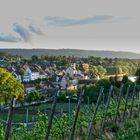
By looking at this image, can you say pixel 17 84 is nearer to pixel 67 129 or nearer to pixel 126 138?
pixel 67 129

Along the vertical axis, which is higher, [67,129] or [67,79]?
[67,129]

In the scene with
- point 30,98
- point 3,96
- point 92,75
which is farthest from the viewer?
point 92,75

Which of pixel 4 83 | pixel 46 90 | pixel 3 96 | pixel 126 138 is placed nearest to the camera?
pixel 126 138

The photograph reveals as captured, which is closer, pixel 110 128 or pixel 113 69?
pixel 110 128

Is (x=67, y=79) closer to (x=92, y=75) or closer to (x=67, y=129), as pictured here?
(x=92, y=75)

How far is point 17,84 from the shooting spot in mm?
65750

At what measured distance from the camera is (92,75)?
13375 cm

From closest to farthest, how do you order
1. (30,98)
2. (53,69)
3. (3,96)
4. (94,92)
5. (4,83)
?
(94,92), (3,96), (4,83), (30,98), (53,69)

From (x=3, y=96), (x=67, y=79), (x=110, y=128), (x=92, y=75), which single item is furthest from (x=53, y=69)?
(x=110, y=128)

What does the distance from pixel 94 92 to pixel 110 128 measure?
3614 centimetres

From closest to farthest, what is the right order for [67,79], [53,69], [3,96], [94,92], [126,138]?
1. [126,138]
2. [94,92]
3. [3,96]
4. [67,79]
5. [53,69]

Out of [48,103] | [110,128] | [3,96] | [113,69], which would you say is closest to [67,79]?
[113,69]

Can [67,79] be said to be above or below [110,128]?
below

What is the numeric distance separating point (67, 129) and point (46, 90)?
218 feet
